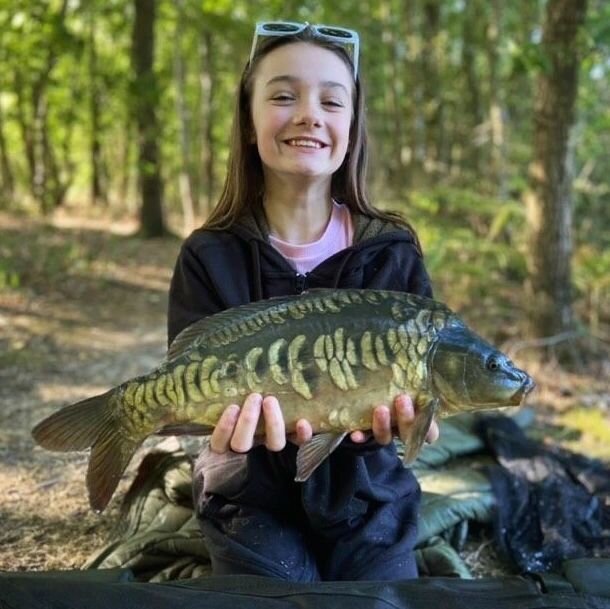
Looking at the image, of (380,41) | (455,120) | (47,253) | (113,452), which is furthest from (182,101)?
(113,452)

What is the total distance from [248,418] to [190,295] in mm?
731

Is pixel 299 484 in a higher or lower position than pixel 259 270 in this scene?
lower

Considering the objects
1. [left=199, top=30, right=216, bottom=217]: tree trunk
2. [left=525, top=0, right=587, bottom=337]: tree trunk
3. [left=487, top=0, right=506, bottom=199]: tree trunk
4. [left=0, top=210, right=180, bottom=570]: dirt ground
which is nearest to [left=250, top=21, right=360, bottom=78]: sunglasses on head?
[left=0, top=210, right=180, bottom=570]: dirt ground

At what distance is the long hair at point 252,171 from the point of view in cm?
270

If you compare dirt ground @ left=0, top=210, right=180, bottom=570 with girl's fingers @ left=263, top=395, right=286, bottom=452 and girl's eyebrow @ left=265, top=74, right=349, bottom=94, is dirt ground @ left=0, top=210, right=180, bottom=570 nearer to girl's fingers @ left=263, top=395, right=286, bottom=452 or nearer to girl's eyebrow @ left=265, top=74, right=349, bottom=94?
girl's fingers @ left=263, top=395, right=286, bottom=452

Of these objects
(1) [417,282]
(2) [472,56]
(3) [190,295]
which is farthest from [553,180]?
(2) [472,56]

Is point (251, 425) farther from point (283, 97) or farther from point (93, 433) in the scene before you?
point (283, 97)

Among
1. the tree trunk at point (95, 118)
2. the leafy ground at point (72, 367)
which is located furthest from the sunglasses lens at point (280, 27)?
the tree trunk at point (95, 118)

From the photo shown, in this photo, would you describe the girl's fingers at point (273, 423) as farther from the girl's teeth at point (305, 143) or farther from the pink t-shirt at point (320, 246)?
the girl's teeth at point (305, 143)

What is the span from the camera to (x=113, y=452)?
206 cm

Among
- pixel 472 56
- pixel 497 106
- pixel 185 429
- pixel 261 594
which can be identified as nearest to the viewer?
pixel 261 594

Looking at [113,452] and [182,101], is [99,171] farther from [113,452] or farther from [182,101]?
[113,452]

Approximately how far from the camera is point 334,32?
258 centimetres

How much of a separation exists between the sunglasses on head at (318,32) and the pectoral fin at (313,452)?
4.41 ft
